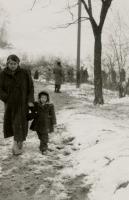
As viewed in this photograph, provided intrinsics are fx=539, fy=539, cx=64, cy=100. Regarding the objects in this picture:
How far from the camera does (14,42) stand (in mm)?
65562

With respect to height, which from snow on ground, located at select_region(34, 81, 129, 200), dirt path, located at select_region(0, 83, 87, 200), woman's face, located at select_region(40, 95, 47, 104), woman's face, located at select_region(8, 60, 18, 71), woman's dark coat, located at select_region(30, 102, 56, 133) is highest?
woman's face, located at select_region(8, 60, 18, 71)

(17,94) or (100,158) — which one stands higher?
(17,94)

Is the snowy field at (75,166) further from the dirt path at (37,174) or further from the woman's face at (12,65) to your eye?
the woman's face at (12,65)

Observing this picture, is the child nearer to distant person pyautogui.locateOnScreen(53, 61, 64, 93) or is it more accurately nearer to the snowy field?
the snowy field

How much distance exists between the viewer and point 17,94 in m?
9.76

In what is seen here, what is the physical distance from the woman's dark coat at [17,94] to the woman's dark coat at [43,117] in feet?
1.09

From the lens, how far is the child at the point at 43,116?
33.1ft

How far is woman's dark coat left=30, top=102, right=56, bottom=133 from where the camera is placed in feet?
33.2

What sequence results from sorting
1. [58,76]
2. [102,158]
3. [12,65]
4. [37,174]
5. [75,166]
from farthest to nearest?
[58,76] → [12,65] → [75,166] → [102,158] → [37,174]

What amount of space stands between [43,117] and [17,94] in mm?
737

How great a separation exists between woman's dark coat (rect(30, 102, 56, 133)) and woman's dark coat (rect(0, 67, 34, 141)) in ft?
1.09

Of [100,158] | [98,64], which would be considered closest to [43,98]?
[100,158]

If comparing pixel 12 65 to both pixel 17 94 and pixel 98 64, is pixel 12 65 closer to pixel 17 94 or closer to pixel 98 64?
pixel 17 94

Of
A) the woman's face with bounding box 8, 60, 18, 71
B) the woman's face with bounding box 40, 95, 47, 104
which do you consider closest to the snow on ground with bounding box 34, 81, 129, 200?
the woman's face with bounding box 40, 95, 47, 104
